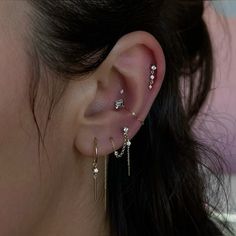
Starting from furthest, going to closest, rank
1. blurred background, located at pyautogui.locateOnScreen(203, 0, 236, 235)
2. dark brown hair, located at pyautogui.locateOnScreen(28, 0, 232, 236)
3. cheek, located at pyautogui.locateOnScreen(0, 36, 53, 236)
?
blurred background, located at pyautogui.locateOnScreen(203, 0, 236, 235) < dark brown hair, located at pyautogui.locateOnScreen(28, 0, 232, 236) < cheek, located at pyautogui.locateOnScreen(0, 36, 53, 236)

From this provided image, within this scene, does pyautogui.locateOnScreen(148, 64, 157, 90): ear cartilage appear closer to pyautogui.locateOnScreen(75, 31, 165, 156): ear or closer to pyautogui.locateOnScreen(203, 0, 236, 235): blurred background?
pyautogui.locateOnScreen(75, 31, 165, 156): ear

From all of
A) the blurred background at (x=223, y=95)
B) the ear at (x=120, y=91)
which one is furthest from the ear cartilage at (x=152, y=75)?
the blurred background at (x=223, y=95)

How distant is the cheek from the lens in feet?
2.12

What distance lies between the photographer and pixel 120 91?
0.72 meters

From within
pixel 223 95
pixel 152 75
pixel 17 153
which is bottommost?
pixel 17 153

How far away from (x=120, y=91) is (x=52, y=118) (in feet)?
0.33

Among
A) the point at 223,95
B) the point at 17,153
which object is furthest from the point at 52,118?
the point at 223,95

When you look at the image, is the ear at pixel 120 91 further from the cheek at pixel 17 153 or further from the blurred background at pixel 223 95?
the blurred background at pixel 223 95

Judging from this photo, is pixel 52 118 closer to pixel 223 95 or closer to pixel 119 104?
pixel 119 104

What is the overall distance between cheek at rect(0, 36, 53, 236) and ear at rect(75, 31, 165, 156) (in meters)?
0.07

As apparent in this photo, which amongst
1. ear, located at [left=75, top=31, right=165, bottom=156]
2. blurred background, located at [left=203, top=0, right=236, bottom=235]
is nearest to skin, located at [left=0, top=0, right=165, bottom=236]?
ear, located at [left=75, top=31, right=165, bottom=156]

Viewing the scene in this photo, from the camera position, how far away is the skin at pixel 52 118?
649mm

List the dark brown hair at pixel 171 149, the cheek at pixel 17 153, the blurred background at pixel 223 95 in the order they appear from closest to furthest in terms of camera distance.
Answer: the cheek at pixel 17 153 → the dark brown hair at pixel 171 149 → the blurred background at pixel 223 95

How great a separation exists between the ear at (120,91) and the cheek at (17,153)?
2.9 inches
